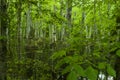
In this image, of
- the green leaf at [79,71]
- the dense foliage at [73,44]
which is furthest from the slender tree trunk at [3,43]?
the green leaf at [79,71]

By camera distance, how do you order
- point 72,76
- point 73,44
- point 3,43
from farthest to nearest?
point 3,43 < point 73,44 < point 72,76

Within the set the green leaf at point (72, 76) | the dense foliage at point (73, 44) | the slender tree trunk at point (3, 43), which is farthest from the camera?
the slender tree trunk at point (3, 43)

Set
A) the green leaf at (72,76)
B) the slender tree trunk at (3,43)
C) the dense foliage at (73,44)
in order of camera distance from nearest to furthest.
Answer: the green leaf at (72,76) → the dense foliage at (73,44) → the slender tree trunk at (3,43)

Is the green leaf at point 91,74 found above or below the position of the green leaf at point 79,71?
below

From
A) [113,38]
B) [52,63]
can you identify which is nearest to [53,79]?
[52,63]

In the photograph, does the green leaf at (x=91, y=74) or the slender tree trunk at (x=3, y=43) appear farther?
the slender tree trunk at (x=3, y=43)

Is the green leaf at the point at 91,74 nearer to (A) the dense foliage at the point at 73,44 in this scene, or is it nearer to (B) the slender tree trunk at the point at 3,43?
(A) the dense foliage at the point at 73,44

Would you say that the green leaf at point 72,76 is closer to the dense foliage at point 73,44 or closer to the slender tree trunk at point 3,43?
the dense foliage at point 73,44

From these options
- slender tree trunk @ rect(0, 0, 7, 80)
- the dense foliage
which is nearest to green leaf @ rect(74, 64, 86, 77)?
the dense foliage

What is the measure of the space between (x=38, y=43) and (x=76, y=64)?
447 inches

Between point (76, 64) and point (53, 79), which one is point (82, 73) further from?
point (53, 79)

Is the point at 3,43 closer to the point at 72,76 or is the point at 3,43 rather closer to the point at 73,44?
the point at 73,44

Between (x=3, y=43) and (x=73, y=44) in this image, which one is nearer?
(x=73, y=44)

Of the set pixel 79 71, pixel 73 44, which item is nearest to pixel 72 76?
pixel 79 71
